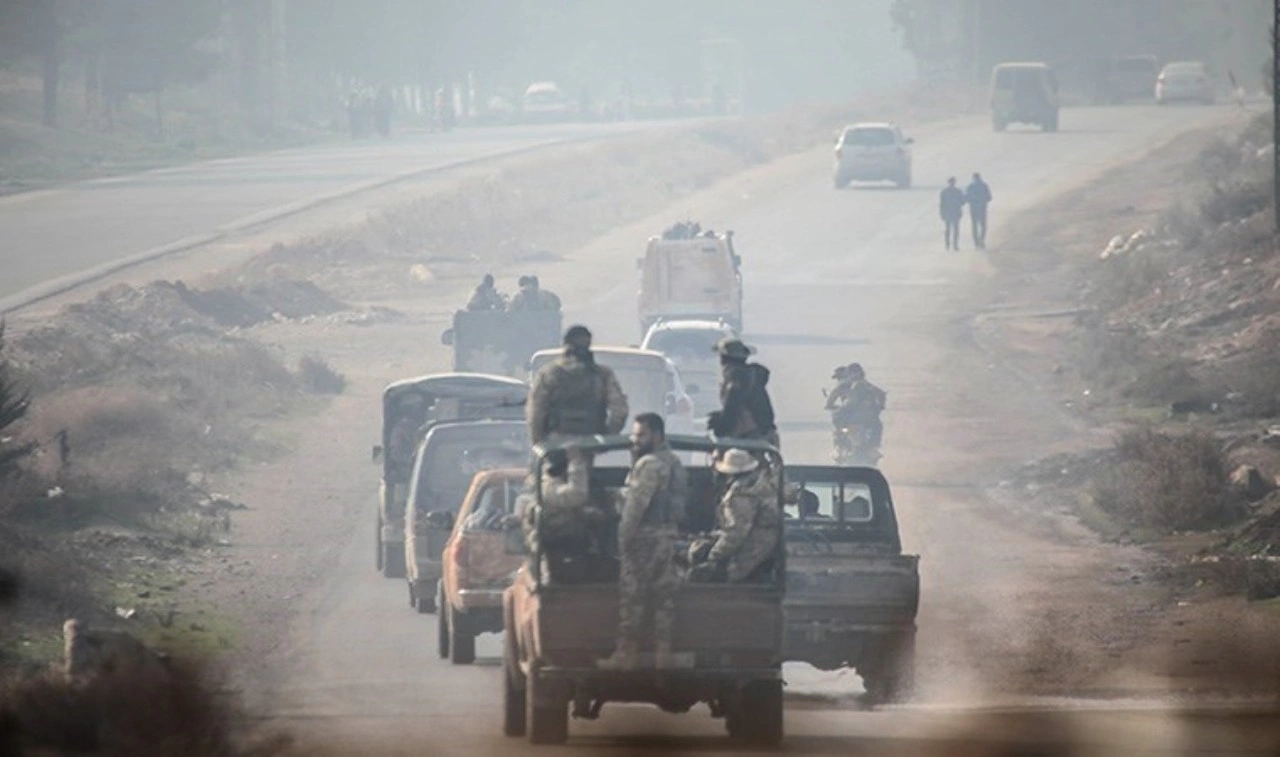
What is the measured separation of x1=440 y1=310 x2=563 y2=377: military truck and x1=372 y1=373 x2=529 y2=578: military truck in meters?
8.43

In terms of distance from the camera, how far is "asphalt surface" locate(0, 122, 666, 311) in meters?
55.7

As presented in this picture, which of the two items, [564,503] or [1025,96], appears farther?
[1025,96]

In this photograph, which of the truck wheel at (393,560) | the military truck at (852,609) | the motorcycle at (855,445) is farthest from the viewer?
the motorcycle at (855,445)

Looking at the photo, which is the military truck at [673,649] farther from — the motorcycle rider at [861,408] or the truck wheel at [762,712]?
the motorcycle rider at [861,408]

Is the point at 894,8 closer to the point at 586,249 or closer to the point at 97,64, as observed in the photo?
the point at 97,64

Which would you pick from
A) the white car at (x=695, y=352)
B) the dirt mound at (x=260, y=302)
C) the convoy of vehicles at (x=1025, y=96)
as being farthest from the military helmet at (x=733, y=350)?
the convoy of vehicles at (x=1025, y=96)

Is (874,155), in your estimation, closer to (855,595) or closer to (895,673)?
(895,673)

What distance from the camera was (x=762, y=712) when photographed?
14.6 metres

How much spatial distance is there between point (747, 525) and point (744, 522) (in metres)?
0.02

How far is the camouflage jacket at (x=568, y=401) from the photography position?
55.0 ft

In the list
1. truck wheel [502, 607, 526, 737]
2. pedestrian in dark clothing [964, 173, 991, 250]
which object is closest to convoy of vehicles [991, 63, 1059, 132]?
pedestrian in dark clothing [964, 173, 991, 250]

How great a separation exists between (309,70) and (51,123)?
152ft

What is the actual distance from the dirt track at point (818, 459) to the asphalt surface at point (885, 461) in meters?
0.06

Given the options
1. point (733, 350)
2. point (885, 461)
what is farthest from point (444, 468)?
point (885, 461)
